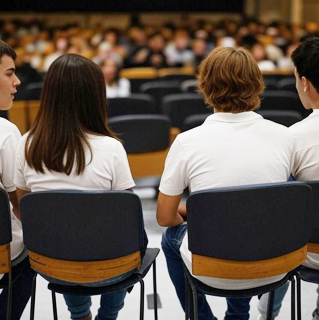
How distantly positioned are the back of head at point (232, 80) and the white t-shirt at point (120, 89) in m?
4.41

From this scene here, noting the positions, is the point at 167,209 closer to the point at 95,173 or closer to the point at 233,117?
the point at 95,173

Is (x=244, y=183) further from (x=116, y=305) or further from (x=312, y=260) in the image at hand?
(x=116, y=305)

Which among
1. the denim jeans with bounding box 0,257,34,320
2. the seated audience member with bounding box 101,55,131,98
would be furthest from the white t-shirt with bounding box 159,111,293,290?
the seated audience member with bounding box 101,55,131,98

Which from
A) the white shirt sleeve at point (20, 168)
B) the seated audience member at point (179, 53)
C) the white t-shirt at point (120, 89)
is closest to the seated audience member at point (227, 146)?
the white shirt sleeve at point (20, 168)

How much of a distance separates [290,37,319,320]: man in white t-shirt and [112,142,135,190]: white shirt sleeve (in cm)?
68

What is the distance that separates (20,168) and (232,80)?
888 mm

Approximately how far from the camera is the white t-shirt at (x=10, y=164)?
2203 mm

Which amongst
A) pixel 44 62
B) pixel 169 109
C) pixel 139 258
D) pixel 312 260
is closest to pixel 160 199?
pixel 139 258

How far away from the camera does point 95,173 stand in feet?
6.82

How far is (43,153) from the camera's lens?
2.06 m

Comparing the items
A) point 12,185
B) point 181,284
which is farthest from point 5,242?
point 181,284

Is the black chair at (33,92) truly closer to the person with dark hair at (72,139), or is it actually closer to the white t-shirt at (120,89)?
the white t-shirt at (120,89)

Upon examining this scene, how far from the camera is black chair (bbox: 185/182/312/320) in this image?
1.87 m

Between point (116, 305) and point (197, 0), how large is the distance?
1497 centimetres
